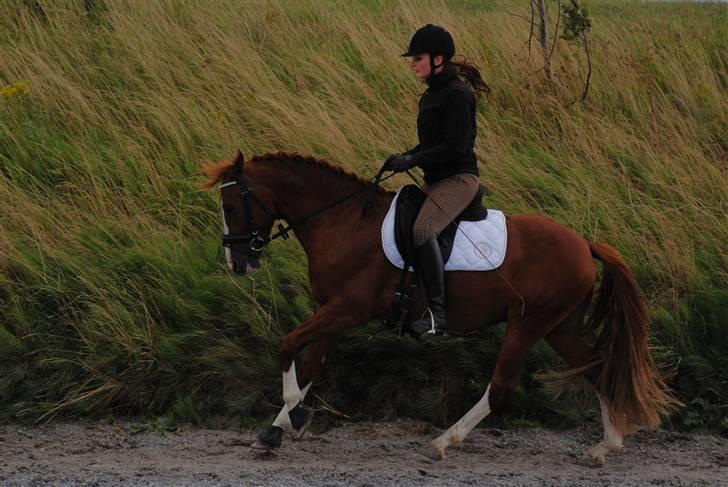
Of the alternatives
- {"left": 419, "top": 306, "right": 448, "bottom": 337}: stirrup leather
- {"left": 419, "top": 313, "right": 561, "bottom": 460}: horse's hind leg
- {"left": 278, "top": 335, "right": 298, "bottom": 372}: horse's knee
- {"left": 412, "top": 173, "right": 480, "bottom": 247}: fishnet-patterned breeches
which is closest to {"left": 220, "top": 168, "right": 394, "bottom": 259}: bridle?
{"left": 412, "top": 173, "right": 480, "bottom": 247}: fishnet-patterned breeches

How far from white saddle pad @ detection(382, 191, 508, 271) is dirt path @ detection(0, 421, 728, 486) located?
1157mm

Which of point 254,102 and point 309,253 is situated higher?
point 254,102

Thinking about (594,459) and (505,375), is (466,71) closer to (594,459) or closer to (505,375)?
(505,375)

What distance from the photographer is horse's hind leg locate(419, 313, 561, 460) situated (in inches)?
245

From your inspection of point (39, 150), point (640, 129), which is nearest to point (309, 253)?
point (39, 150)

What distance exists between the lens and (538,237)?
6.29 metres

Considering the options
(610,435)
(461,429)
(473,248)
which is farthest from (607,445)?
(473,248)

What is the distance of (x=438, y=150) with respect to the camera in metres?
6.15

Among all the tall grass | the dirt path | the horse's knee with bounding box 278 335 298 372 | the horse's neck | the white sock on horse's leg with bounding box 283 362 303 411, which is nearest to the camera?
the dirt path

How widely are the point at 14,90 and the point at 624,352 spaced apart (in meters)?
6.30

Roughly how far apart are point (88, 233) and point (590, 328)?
12.5 ft

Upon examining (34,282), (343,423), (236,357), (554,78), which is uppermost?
(554,78)

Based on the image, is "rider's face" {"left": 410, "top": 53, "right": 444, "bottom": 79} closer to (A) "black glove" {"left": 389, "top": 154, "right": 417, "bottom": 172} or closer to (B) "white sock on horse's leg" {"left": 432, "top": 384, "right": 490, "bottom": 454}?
(A) "black glove" {"left": 389, "top": 154, "right": 417, "bottom": 172}

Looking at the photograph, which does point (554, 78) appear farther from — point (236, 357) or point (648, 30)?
point (236, 357)
